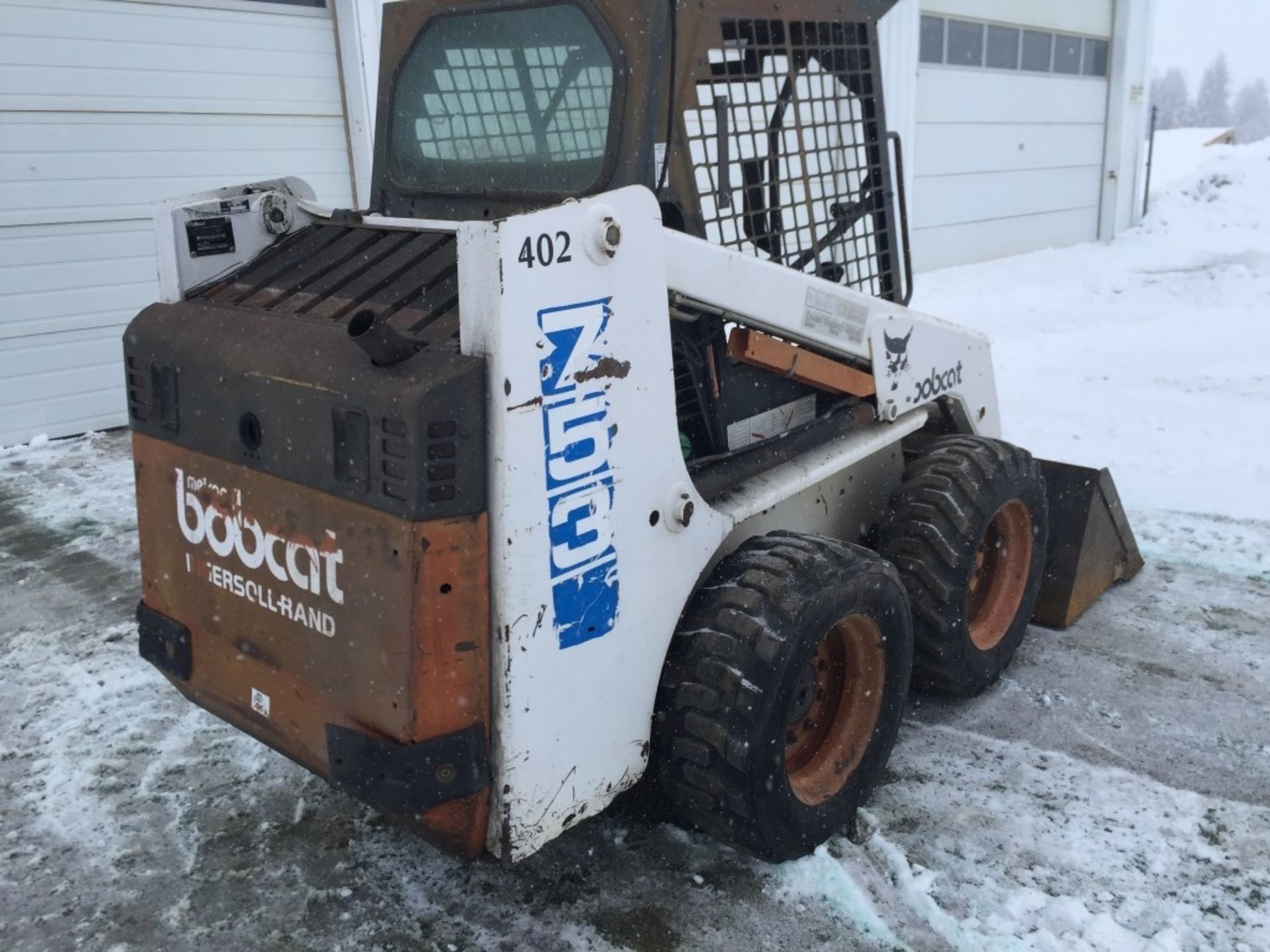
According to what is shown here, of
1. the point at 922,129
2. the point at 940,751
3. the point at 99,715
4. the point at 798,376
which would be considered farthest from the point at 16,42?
the point at 922,129

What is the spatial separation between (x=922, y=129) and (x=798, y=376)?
10.4 m

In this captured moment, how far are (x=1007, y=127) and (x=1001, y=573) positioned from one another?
1159 cm

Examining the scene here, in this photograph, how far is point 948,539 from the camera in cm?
355

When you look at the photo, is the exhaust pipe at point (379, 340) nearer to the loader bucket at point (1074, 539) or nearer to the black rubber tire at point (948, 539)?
the black rubber tire at point (948, 539)

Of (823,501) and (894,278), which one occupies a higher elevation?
(894,278)

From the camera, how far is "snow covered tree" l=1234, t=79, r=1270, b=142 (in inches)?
3632

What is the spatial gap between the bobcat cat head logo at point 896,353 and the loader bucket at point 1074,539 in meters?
1.31

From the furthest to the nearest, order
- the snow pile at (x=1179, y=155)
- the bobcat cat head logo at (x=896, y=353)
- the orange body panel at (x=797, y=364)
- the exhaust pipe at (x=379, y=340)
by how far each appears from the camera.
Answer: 1. the snow pile at (x=1179, y=155)
2. the bobcat cat head logo at (x=896, y=353)
3. the orange body panel at (x=797, y=364)
4. the exhaust pipe at (x=379, y=340)

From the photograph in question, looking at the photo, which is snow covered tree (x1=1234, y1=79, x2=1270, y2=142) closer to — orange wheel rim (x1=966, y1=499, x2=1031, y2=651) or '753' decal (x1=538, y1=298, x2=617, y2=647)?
orange wheel rim (x1=966, y1=499, x2=1031, y2=651)

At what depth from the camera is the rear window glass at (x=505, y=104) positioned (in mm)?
2912

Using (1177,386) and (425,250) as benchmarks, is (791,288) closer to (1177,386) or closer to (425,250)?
(425,250)

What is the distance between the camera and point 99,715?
3867mm

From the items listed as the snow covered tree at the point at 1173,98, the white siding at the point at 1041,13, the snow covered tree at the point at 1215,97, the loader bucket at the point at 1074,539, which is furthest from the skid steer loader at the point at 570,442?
the snow covered tree at the point at 1215,97

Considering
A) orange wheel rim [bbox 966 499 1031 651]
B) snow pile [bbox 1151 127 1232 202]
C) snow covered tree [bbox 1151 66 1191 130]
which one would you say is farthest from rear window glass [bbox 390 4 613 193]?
snow covered tree [bbox 1151 66 1191 130]
